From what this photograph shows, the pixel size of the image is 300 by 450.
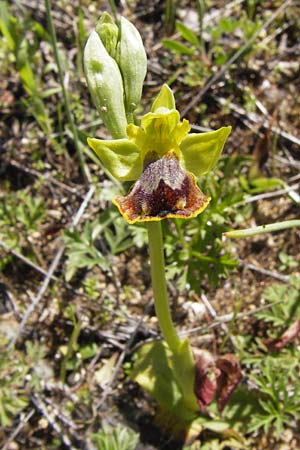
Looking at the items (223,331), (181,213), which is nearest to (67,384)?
(223,331)

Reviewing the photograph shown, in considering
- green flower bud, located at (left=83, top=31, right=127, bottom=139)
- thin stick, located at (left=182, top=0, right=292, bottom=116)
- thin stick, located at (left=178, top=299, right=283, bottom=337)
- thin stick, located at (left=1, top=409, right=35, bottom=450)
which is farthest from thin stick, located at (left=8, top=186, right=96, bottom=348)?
green flower bud, located at (left=83, top=31, right=127, bottom=139)

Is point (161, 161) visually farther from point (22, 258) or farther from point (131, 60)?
point (22, 258)

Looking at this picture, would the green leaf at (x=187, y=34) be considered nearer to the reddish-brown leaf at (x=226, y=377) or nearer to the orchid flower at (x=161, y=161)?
the orchid flower at (x=161, y=161)

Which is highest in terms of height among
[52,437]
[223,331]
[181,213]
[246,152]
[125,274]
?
[181,213]

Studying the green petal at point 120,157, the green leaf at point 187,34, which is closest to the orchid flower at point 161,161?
the green petal at point 120,157

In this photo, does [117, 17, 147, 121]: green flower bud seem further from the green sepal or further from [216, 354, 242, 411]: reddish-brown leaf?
[216, 354, 242, 411]: reddish-brown leaf

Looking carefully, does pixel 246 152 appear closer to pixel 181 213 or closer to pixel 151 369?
pixel 151 369

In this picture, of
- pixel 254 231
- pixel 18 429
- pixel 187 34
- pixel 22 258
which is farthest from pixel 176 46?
pixel 18 429
